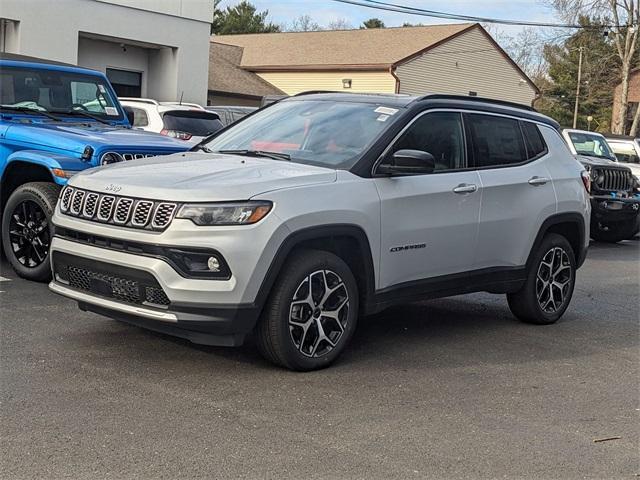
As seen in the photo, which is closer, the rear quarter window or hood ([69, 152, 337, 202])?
hood ([69, 152, 337, 202])

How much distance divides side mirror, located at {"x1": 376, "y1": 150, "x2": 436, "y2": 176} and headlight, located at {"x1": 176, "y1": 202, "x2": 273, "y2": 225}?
1154mm

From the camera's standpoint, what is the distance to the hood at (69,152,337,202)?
5.23 metres

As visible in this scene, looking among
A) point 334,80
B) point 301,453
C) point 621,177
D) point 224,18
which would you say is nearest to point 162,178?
point 301,453

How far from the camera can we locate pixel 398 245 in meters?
6.09

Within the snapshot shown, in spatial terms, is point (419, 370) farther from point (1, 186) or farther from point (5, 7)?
point (5, 7)

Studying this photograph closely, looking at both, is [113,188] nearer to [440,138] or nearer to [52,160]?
[52,160]

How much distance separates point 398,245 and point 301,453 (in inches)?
84.5

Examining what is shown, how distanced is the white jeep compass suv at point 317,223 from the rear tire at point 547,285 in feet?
0.06

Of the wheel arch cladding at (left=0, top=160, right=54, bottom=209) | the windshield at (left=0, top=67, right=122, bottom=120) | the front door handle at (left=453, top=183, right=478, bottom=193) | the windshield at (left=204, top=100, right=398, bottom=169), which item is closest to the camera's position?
the windshield at (left=204, top=100, right=398, bottom=169)

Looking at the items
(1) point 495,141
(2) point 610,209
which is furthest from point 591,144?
(1) point 495,141

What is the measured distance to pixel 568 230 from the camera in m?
7.96

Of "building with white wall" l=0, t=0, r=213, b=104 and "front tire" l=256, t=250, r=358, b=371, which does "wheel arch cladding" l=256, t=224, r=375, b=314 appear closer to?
"front tire" l=256, t=250, r=358, b=371

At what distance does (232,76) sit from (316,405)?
1351 inches

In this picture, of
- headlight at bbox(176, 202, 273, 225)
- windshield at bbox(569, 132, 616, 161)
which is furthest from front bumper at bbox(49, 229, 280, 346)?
windshield at bbox(569, 132, 616, 161)
